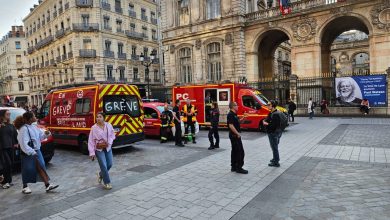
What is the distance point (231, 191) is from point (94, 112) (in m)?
5.77

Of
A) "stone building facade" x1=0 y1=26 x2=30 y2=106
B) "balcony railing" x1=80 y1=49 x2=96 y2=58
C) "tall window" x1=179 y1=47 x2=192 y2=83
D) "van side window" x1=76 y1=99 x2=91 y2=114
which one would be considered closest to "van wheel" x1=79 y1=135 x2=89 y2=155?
"van side window" x1=76 y1=99 x2=91 y2=114

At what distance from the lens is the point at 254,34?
88.6 feet

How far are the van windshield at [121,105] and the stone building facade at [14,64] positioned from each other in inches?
2362

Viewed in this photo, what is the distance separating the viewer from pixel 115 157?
9516mm

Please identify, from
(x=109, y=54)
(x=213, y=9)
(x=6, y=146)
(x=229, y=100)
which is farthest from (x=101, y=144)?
(x=109, y=54)

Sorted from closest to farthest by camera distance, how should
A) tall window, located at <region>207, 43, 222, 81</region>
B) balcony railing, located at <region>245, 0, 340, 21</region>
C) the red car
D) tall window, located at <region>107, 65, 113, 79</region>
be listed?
1. the red car
2. balcony railing, located at <region>245, 0, 340, 21</region>
3. tall window, located at <region>207, 43, 222, 81</region>
4. tall window, located at <region>107, 65, 113, 79</region>

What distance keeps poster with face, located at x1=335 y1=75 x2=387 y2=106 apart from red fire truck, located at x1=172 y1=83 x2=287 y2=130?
8.95m

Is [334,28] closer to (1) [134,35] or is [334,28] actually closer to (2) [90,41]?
(1) [134,35]

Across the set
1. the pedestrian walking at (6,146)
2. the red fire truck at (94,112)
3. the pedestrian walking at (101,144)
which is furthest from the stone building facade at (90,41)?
the pedestrian walking at (101,144)

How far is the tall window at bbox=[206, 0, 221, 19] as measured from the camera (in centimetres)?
2820

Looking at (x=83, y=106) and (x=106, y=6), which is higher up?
(x=106, y=6)

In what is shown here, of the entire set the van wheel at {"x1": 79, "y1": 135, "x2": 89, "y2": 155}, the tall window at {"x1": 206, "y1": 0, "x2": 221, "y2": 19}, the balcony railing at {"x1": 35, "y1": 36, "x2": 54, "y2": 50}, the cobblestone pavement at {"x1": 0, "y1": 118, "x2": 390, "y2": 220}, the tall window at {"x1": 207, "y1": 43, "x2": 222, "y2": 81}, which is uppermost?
the balcony railing at {"x1": 35, "y1": 36, "x2": 54, "y2": 50}

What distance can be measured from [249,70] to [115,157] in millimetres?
20666

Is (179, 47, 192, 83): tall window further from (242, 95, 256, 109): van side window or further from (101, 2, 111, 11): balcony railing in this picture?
(101, 2, 111, 11): balcony railing
